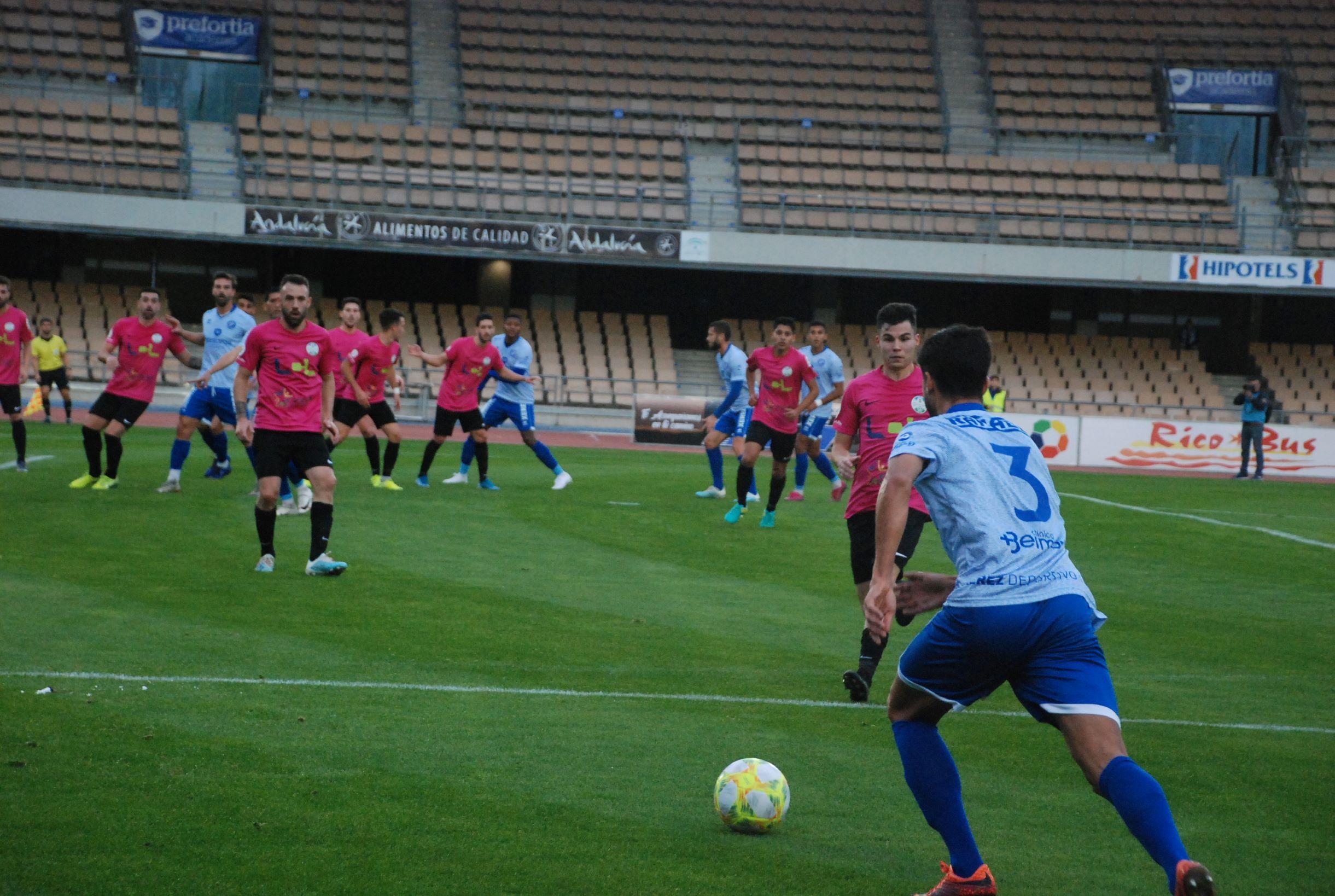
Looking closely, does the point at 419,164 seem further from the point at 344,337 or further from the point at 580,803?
the point at 580,803

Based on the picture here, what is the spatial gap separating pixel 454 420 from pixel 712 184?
20.5 metres

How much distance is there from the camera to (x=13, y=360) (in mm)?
14922

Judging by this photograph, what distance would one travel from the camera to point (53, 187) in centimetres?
3081

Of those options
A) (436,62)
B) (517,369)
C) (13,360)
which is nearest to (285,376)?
(13,360)

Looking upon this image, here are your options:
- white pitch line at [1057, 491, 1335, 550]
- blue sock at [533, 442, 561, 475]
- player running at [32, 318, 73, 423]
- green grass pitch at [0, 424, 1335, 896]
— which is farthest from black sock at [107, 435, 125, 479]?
white pitch line at [1057, 491, 1335, 550]

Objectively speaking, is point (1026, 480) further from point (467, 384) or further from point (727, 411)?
point (467, 384)

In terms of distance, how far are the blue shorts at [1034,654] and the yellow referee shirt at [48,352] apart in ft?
74.0

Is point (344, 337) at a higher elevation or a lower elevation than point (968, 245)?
lower

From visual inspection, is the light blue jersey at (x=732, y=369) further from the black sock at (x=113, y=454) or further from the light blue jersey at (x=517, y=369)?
the black sock at (x=113, y=454)

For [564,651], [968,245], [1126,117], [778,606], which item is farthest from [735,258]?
[564,651]

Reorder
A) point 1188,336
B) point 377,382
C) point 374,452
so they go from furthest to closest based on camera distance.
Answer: point 1188,336, point 374,452, point 377,382

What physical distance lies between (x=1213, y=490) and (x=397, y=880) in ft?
66.8

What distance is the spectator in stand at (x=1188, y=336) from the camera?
3675 cm

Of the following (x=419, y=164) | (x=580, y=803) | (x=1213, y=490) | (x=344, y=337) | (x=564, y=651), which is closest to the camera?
(x=580, y=803)
